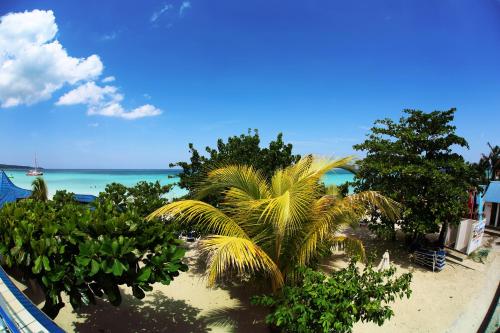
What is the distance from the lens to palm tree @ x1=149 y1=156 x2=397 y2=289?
4.63 meters

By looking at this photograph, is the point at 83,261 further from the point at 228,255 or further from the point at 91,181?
the point at 91,181

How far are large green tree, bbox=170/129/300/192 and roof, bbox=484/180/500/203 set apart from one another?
39.3 feet

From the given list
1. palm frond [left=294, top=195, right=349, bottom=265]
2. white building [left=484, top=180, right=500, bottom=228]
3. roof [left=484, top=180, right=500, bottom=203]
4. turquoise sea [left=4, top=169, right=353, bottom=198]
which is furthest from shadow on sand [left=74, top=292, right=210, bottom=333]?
white building [left=484, top=180, right=500, bottom=228]

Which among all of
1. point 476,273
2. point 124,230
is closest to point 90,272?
point 124,230

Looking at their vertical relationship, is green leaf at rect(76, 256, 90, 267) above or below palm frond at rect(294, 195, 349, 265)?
below

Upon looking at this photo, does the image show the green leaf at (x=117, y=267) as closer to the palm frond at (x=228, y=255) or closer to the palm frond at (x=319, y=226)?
the palm frond at (x=228, y=255)

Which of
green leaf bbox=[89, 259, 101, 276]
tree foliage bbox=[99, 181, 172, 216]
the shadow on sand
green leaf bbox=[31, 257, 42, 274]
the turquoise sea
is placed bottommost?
the turquoise sea

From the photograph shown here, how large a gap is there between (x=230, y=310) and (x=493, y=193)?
15.0 meters

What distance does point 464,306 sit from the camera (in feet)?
23.1

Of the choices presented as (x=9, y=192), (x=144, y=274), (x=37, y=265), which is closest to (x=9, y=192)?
(x=9, y=192)

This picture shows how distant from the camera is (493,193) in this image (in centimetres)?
1500

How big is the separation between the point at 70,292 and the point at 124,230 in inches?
36.9

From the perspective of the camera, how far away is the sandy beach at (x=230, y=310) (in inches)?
225

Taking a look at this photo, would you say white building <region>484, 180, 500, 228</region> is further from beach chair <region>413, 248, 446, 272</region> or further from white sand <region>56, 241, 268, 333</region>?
white sand <region>56, 241, 268, 333</region>
